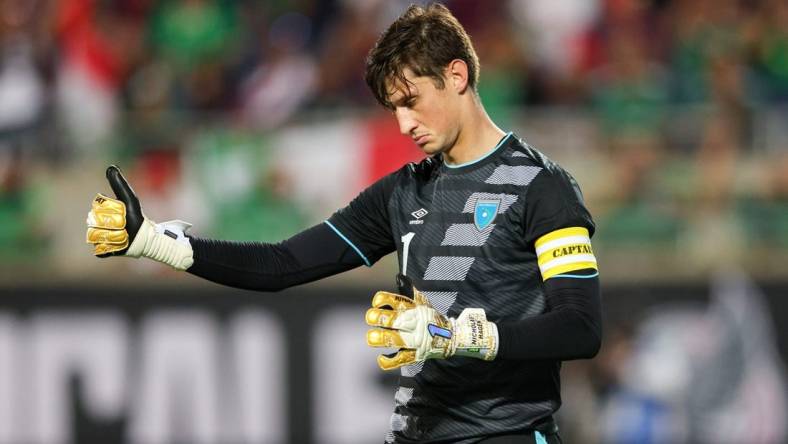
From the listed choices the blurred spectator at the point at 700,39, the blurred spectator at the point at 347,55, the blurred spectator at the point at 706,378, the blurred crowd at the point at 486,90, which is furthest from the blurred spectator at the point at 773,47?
the blurred spectator at the point at 347,55

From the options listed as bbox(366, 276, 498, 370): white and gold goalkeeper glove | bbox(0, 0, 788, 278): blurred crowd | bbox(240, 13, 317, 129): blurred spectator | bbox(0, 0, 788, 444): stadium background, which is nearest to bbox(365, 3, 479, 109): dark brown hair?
bbox(366, 276, 498, 370): white and gold goalkeeper glove

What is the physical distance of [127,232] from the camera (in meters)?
3.69

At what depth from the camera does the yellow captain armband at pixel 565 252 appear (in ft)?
→ 11.1

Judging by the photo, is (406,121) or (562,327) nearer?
(562,327)

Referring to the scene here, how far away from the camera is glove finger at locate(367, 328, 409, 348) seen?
10.4 ft

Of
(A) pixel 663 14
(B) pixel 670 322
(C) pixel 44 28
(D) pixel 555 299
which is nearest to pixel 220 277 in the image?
Answer: (D) pixel 555 299

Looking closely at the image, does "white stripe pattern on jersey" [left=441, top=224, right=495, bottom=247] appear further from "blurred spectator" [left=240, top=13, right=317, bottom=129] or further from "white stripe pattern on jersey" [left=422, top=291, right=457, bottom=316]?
"blurred spectator" [left=240, top=13, right=317, bottom=129]

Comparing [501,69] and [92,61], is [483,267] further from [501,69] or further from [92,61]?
[92,61]

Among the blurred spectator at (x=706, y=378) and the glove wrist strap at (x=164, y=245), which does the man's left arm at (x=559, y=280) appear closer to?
the glove wrist strap at (x=164, y=245)

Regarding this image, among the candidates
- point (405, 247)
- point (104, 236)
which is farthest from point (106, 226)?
point (405, 247)

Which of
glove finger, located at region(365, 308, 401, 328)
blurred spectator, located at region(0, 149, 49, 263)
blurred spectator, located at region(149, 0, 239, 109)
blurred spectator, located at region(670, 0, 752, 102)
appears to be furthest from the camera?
blurred spectator, located at region(149, 0, 239, 109)

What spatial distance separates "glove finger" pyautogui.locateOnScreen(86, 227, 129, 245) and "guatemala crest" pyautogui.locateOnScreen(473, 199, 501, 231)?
0.96m

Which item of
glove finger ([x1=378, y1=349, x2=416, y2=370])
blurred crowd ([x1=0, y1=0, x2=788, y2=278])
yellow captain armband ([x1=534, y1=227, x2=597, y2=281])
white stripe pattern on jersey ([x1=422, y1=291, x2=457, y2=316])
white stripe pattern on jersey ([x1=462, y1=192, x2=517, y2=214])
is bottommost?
glove finger ([x1=378, y1=349, x2=416, y2=370])

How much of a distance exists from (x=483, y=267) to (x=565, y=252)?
0.91ft
